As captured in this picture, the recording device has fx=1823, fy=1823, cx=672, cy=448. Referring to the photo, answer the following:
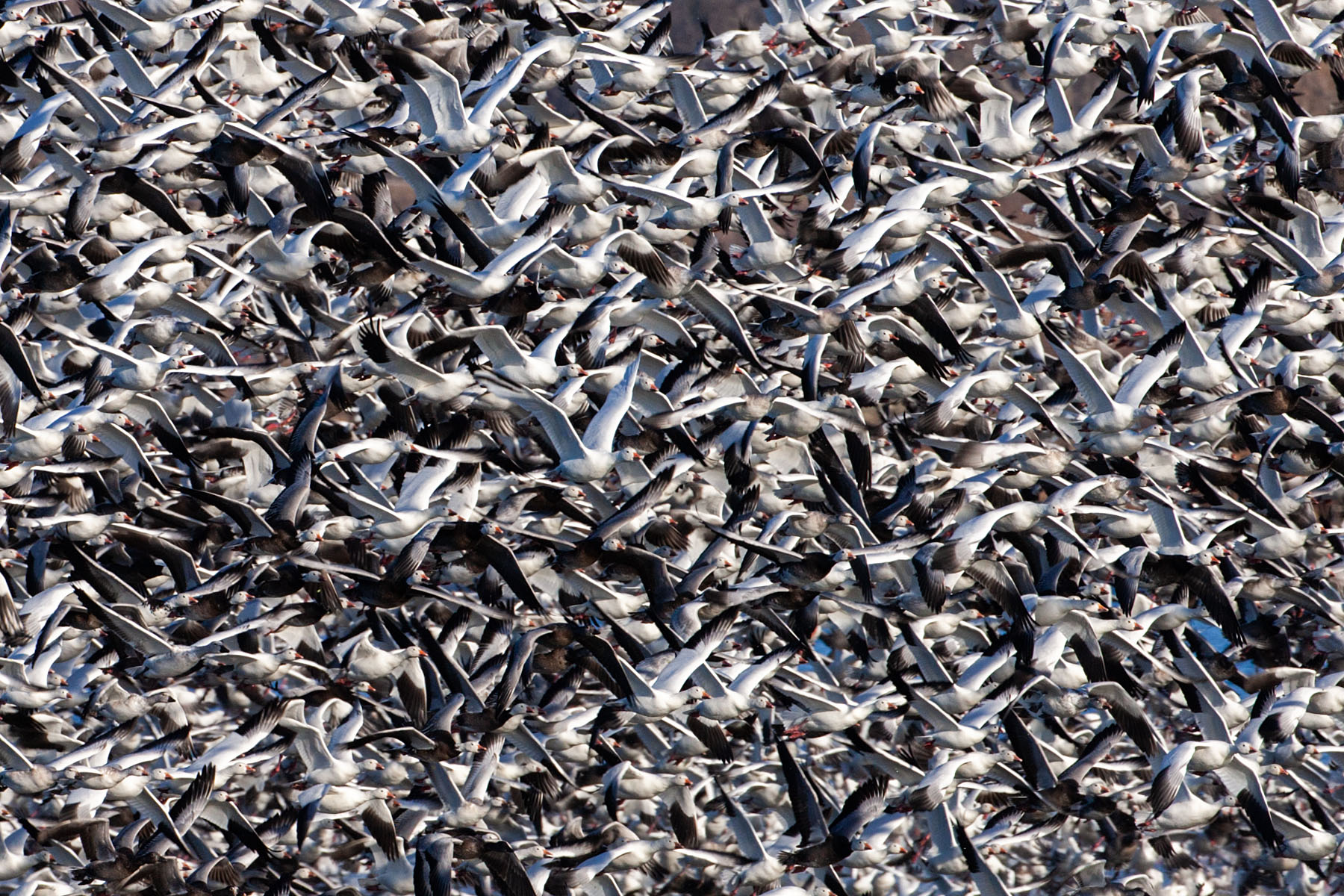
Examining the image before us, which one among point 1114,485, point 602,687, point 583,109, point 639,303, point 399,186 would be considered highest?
point 583,109

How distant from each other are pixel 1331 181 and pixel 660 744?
8.88m

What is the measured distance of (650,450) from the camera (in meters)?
16.9

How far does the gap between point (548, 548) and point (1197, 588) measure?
6044 mm

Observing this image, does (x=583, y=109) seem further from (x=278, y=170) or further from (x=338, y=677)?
(x=338, y=677)

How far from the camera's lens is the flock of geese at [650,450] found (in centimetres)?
1577

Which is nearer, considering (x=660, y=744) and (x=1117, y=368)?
(x=660, y=744)

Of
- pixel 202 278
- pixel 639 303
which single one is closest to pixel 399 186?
pixel 202 278

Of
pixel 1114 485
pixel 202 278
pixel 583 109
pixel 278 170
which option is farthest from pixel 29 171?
pixel 1114 485

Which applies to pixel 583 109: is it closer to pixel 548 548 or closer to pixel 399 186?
pixel 548 548

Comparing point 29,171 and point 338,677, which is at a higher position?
point 29,171

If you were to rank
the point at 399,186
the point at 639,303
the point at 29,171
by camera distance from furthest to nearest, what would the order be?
the point at 399,186 < the point at 29,171 < the point at 639,303

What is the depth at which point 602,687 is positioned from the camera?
716 inches

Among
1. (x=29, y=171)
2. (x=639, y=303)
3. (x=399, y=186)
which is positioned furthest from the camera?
Result: (x=399, y=186)

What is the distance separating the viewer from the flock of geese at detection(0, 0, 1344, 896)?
1577 cm
